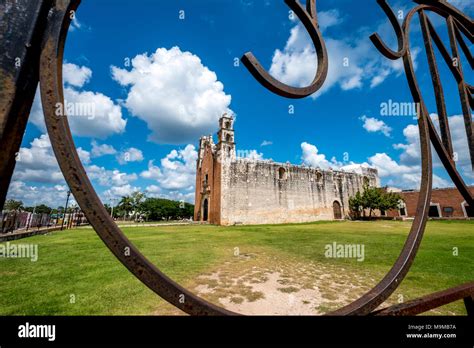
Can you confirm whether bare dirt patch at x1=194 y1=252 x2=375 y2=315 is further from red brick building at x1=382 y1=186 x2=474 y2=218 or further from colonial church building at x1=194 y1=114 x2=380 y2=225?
red brick building at x1=382 y1=186 x2=474 y2=218

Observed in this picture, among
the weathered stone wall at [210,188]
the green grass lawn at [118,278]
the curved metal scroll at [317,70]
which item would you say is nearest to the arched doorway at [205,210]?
the weathered stone wall at [210,188]

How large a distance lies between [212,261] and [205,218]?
68.0 ft

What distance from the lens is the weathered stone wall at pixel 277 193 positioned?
22797 millimetres

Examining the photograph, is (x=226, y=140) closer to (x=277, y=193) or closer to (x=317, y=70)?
(x=277, y=193)

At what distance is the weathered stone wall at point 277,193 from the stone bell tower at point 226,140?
2.32ft

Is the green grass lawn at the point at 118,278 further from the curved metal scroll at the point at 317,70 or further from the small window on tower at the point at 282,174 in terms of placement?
the small window on tower at the point at 282,174

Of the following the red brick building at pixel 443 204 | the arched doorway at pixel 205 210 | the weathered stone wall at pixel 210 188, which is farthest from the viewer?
the red brick building at pixel 443 204

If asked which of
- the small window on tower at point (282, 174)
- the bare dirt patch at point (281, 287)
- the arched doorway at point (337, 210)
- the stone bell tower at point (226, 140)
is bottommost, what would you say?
the bare dirt patch at point (281, 287)

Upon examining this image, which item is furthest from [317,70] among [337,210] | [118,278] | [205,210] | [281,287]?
[337,210]

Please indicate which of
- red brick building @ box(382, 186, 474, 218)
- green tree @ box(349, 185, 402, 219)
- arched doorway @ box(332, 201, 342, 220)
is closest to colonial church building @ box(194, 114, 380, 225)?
arched doorway @ box(332, 201, 342, 220)

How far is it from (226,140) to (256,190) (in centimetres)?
567

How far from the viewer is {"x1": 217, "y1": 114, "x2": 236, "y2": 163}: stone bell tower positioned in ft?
75.3

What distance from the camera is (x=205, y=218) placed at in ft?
87.7
